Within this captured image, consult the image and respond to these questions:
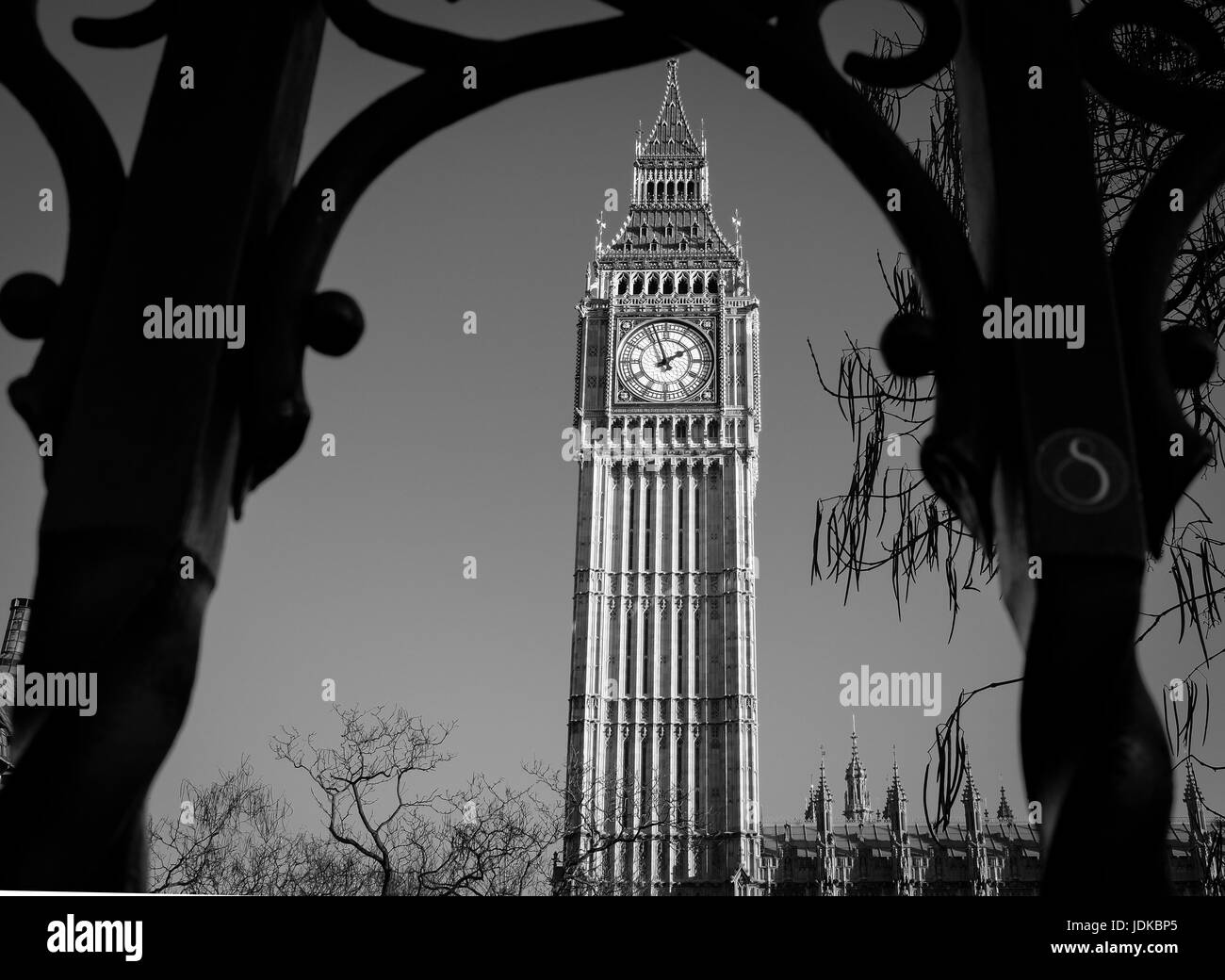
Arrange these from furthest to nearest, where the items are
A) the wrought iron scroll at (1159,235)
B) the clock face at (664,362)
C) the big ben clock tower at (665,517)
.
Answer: the clock face at (664,362) → the big ben clock tower at (665,517) → the wrought iron scroll at (1159,235)

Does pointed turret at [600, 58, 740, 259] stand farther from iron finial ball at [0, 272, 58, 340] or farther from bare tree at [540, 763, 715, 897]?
iron finial ball at [0, 272, 58, 340]

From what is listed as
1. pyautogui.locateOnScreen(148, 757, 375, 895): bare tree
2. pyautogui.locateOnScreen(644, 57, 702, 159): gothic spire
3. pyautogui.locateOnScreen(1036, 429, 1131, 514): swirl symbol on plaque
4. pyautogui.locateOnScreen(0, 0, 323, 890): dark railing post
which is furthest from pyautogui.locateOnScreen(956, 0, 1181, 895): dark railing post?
pyautogui.locateOnScreen(644, 57, 702, 159): gothic spire

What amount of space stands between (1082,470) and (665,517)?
134 feet

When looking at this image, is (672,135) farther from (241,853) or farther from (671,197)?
(241,853)

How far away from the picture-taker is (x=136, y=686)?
96 centimetres

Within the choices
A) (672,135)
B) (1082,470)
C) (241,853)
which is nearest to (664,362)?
(672,135)

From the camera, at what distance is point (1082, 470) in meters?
1.01

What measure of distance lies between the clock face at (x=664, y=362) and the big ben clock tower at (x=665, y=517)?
0.14ft

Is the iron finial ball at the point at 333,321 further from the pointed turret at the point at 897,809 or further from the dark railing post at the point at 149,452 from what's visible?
the pointed turret at the point at 897,809

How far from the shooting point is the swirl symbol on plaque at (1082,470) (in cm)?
100

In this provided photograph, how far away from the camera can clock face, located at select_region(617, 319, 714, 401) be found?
4106 centimetres

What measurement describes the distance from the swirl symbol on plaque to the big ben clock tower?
1512 inches

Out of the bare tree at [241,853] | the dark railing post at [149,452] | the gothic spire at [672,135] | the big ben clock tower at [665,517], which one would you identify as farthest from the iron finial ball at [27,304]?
the gothic spire at [672,135]
